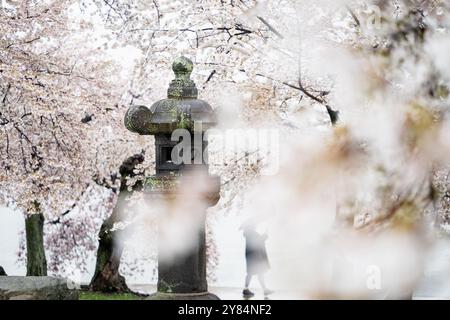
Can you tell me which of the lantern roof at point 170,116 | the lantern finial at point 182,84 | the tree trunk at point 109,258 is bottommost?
the tree trunk at point 109,258

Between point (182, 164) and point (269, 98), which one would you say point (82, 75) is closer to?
point (269, 98)

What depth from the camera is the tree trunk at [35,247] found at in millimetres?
17859

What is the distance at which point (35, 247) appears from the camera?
1803 centimetres

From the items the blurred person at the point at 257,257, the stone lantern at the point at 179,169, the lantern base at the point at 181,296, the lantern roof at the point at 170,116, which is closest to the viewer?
the lantern base at the point at 181,296

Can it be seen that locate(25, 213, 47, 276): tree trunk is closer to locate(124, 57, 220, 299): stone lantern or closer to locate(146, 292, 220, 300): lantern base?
locate(124, 57, 220, 299): stone lantern

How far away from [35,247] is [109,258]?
159cm

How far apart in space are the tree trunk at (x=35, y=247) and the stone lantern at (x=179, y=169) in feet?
33.1

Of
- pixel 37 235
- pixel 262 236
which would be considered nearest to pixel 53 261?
pixel 37 235

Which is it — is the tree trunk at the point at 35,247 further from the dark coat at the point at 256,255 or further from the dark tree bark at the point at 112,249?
the dark coat at the point at 256,255

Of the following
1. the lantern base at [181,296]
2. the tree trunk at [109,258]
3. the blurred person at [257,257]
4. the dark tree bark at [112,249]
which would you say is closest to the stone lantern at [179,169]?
the lantern base at [181,296]

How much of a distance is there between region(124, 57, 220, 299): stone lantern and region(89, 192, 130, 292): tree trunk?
9555 mm

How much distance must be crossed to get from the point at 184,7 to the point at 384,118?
10.3m

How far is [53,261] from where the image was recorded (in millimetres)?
23688

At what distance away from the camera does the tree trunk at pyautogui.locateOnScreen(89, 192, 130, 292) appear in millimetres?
17812
